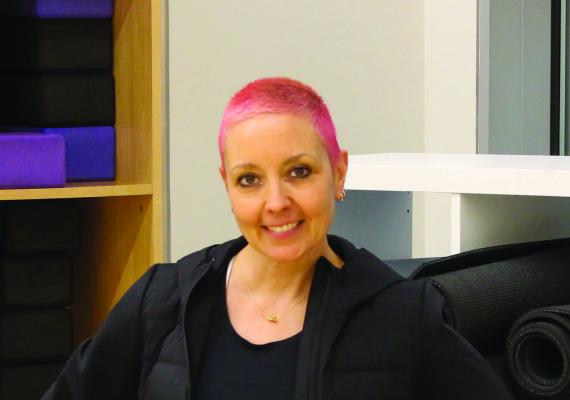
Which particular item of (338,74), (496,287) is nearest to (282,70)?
(338,74)

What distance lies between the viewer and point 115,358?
3.21 ft

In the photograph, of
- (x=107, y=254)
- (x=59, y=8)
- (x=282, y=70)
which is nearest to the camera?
(x=59, y=8)

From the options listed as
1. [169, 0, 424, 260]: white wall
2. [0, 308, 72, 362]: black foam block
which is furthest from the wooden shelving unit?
[169, 0, 424, 260]: white wall

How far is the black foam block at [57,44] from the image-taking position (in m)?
1.77

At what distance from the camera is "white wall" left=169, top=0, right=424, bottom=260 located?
2535 millimetres

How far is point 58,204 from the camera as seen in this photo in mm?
1816

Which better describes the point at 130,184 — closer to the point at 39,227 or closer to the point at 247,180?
the point at 39,227

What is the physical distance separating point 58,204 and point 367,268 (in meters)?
0.97

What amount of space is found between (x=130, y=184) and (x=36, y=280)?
273 mm

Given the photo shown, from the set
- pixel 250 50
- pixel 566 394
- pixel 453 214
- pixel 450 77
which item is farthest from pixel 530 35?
pixel 566 394

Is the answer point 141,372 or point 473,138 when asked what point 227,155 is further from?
point 473,138

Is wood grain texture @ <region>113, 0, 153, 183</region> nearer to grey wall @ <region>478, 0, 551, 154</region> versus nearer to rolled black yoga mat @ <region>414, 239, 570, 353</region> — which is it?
rolled black yoga mat @ <region>414, 239, 570, 353</region>

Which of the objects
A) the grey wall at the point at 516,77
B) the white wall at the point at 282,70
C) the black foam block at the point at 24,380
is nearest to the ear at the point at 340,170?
the black foam block at the point at 24,380

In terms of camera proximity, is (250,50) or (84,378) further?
(250,50)
